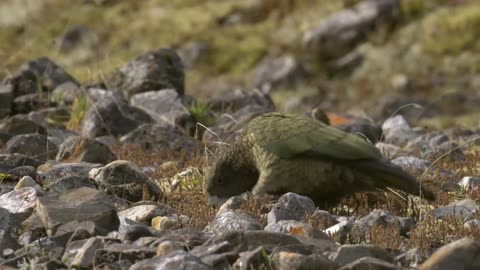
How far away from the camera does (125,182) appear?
22.1ft

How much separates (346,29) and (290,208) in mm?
17607

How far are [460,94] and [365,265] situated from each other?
15807 mm

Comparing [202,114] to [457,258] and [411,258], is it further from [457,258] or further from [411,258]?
[457,258]

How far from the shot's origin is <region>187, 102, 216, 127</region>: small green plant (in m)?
10.7

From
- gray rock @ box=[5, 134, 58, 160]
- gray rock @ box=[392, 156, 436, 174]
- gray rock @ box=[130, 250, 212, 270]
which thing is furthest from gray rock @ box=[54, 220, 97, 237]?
gray rock @ box=[392, 156, 436, 174]

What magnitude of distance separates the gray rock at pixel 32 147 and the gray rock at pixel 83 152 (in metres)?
0.25

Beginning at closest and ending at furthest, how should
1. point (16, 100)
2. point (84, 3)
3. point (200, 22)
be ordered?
point (16, 100) → point (200, 22) → point (84, 3)

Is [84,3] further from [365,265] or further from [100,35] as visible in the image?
[365,265]

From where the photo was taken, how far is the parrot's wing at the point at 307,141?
632cm

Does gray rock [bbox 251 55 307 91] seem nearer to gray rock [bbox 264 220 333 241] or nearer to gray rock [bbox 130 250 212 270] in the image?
gray rock [bbox 264 220 333 241]

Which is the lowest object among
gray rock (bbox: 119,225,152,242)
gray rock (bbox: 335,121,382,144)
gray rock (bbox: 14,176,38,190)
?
gray rock (bbox: 335,121,382,144)

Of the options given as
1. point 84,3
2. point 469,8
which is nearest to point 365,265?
point 469,8

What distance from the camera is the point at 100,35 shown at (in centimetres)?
2642

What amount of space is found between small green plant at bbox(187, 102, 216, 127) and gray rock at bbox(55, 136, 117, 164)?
2531 mm
